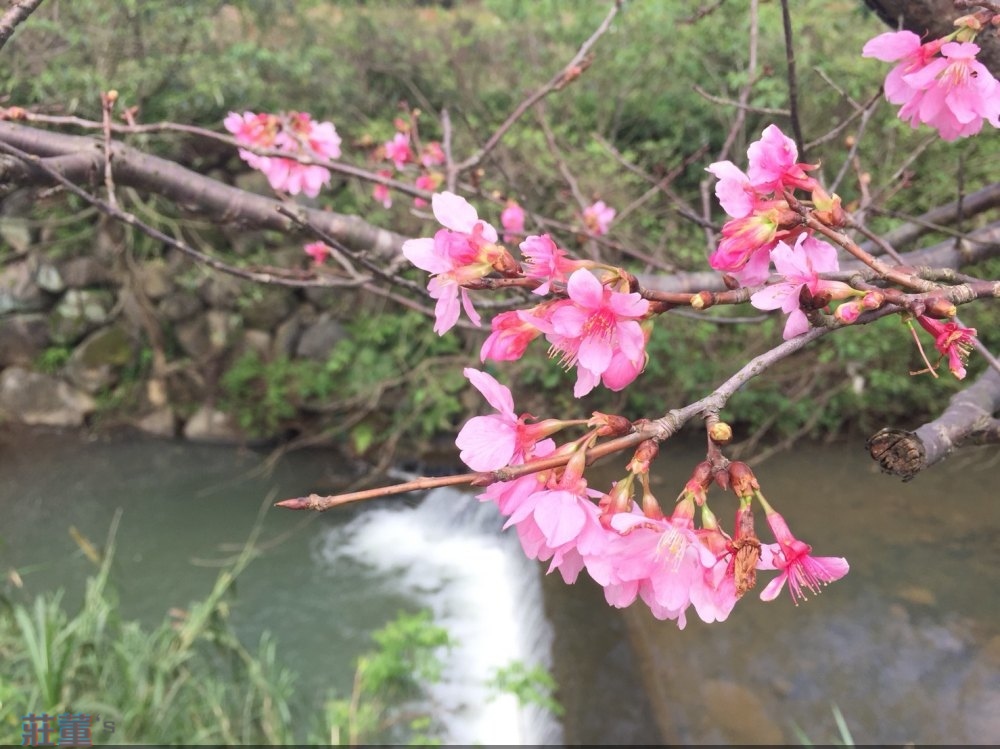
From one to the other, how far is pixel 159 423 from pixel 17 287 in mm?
1680

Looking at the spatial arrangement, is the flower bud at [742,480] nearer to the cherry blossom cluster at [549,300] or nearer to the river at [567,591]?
the cherry blossom cluster at [549,300]

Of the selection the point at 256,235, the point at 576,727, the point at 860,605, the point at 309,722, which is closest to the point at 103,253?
the point at 256,235

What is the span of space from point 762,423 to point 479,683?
2648 mm

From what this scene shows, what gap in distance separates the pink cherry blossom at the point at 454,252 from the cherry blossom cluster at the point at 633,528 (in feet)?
0.29

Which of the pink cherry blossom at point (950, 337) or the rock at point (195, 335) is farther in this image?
the rock at point (195, 335)

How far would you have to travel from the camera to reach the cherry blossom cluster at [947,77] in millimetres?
744

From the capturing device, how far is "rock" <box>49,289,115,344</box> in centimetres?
598

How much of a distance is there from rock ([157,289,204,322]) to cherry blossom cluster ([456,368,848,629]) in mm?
6088

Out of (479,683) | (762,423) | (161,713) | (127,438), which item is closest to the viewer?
(161,713)

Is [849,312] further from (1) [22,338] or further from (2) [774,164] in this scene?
(1) [22,338]

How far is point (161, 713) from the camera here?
7.22 feet

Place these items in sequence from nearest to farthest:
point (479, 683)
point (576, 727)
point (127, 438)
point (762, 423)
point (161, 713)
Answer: point (161, 713), point (576, 727), point (479, 683), point (762, 423), point (127, 438)

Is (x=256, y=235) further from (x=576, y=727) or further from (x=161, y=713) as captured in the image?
(x=576, y=727)

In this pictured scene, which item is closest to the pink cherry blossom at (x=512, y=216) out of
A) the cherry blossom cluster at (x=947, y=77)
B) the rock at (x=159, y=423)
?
the cherry blossom cluster at (x=947, y=77)
